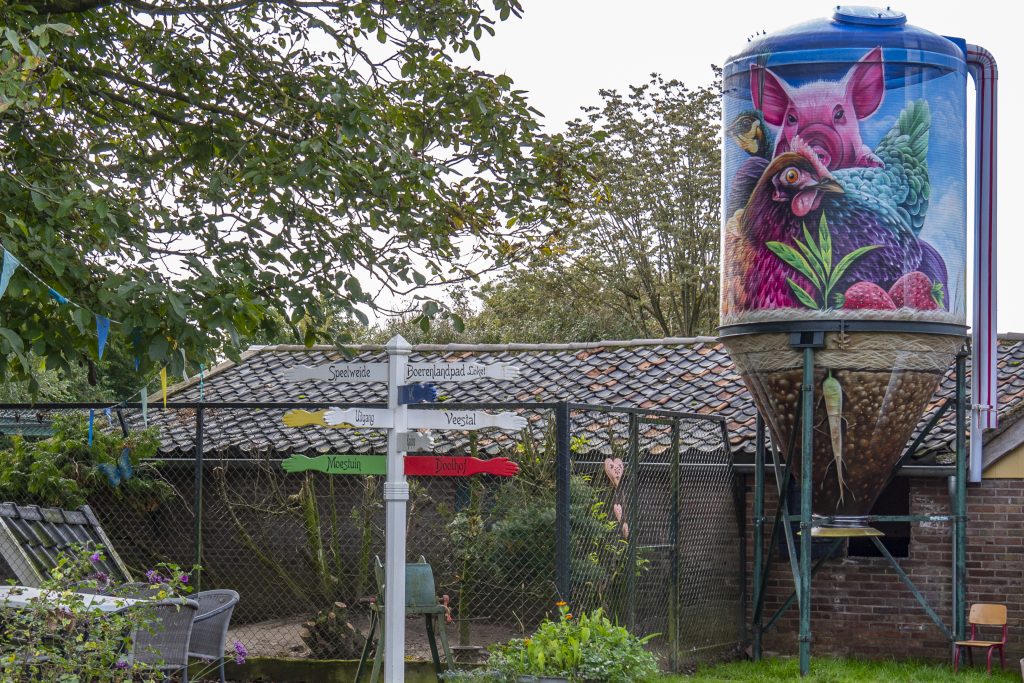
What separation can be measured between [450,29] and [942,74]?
418cm

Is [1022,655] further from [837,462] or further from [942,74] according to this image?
[942,74]

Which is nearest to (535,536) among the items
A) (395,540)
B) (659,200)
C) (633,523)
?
(633,523)

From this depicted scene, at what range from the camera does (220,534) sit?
13328 millimetres

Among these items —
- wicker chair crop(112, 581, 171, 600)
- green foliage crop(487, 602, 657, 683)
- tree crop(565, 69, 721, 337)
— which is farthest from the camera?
tree crop(565, 69, 721, 337)

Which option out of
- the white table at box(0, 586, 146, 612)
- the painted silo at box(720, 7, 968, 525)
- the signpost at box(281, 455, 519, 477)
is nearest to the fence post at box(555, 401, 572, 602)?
the signpost at box(281, 455, 519, 477)

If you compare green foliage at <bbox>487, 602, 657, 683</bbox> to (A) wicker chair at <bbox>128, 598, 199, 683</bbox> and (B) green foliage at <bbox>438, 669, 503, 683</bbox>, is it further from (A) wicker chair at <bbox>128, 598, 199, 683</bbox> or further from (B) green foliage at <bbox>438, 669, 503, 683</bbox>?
(A) wicker chair at <bbox>128, 598, 199, 683</bbox>

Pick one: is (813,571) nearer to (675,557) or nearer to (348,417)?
(675,557)

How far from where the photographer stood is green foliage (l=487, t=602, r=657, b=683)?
777 centimetres

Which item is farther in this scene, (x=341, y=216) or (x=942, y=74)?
(x=942, y=74)

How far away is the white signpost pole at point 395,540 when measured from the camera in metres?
7.02

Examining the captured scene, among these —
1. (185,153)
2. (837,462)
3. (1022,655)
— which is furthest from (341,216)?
(1022,655)

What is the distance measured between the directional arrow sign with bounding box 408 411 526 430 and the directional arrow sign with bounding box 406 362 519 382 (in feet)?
0.73

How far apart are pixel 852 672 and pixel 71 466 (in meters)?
7.65

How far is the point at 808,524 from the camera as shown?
1035cm
